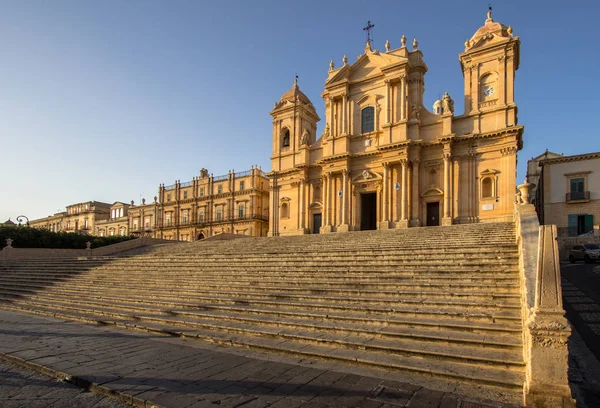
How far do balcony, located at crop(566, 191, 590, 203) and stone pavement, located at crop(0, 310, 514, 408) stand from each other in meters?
33.0

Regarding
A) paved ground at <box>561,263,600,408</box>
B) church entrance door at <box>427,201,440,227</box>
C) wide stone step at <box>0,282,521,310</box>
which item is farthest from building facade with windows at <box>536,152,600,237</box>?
wide stone step at <box>0,282,521,310</box>

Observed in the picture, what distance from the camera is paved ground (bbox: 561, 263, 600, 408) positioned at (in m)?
4.56

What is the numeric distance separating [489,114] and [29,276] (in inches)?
1066

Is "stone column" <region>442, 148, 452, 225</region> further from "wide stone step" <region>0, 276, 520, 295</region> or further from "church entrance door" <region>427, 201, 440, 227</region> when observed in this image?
"wide stone step" <region>0, 276, 520, 295</region>

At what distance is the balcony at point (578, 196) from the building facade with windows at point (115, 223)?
57.9m

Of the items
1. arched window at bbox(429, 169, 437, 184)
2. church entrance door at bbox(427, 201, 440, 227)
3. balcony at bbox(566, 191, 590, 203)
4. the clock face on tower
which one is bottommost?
church entrance door at bbox(427, 201, 440, 227)

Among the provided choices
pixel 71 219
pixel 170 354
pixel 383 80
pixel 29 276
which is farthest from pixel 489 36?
pixel 71 219

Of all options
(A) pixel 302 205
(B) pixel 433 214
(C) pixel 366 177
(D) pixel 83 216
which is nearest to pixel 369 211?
(C) pixel 366 177

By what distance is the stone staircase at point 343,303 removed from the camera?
5.61m

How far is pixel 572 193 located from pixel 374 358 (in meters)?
33.1

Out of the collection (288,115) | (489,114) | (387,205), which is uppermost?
(288,115)

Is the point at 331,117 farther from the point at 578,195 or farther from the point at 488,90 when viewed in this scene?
the point at 578,195

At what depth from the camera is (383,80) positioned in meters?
26.8

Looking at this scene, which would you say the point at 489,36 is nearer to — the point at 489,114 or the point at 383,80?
the point at 489,114
